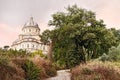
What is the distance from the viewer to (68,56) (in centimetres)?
4447

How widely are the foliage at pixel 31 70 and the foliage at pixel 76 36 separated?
22967 millimetres

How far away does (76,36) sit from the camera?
44500mm

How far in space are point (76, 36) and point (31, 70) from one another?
2534 centimetres

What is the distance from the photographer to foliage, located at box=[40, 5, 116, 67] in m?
44.1

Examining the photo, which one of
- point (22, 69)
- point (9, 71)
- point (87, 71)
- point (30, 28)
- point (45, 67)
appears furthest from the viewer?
point (30, 28)

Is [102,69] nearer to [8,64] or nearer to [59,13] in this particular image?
[8,64]

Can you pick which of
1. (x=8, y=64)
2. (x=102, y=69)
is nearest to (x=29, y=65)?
(x=8, y=64)

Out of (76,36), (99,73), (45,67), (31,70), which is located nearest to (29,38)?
(76,36)

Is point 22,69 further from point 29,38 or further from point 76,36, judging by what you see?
→ point 29,38

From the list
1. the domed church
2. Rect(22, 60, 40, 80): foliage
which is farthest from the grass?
the domed church

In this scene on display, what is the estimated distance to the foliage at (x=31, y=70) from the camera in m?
19.2

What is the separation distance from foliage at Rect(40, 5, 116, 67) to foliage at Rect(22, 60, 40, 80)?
22967mm

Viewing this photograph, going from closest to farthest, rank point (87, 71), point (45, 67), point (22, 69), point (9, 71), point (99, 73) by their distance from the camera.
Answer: point (9, 71)
point (99, 73)
point (87, 71)
point (22, 69)
point (45, 67)

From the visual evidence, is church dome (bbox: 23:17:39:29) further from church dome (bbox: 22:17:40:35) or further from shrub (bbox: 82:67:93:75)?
shrub (bbox: 82:67:93:75)
